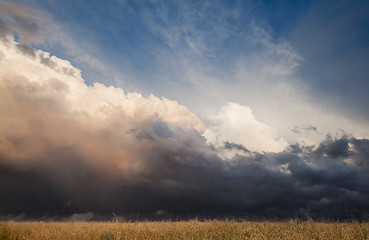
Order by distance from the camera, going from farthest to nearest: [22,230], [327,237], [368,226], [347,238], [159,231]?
[22,230] < [159,231] < [368,226] < [327,237] < [347,238]

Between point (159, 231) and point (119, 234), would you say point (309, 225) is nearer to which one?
point (159, 231)

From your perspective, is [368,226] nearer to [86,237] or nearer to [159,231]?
[159,231]

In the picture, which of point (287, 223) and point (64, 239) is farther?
point (287, 223)

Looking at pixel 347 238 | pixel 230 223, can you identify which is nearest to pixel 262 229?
pixel 230 223

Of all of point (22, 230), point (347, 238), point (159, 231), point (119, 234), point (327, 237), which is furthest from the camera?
point (22, 230)

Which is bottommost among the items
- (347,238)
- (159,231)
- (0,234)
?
(0,234)

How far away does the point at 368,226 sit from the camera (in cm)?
1762

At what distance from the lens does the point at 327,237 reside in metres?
16.0

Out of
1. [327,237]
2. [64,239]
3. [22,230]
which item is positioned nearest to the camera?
[327,237]

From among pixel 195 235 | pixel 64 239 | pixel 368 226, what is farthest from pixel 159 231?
pixel 368 226

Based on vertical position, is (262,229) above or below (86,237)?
above

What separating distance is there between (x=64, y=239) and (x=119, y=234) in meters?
4.49

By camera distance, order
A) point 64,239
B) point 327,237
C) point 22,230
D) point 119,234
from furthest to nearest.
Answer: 1. point 22,230
2. point 119,234
3. point 64,239
4. point 327,237

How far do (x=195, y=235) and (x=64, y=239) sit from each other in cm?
1114
